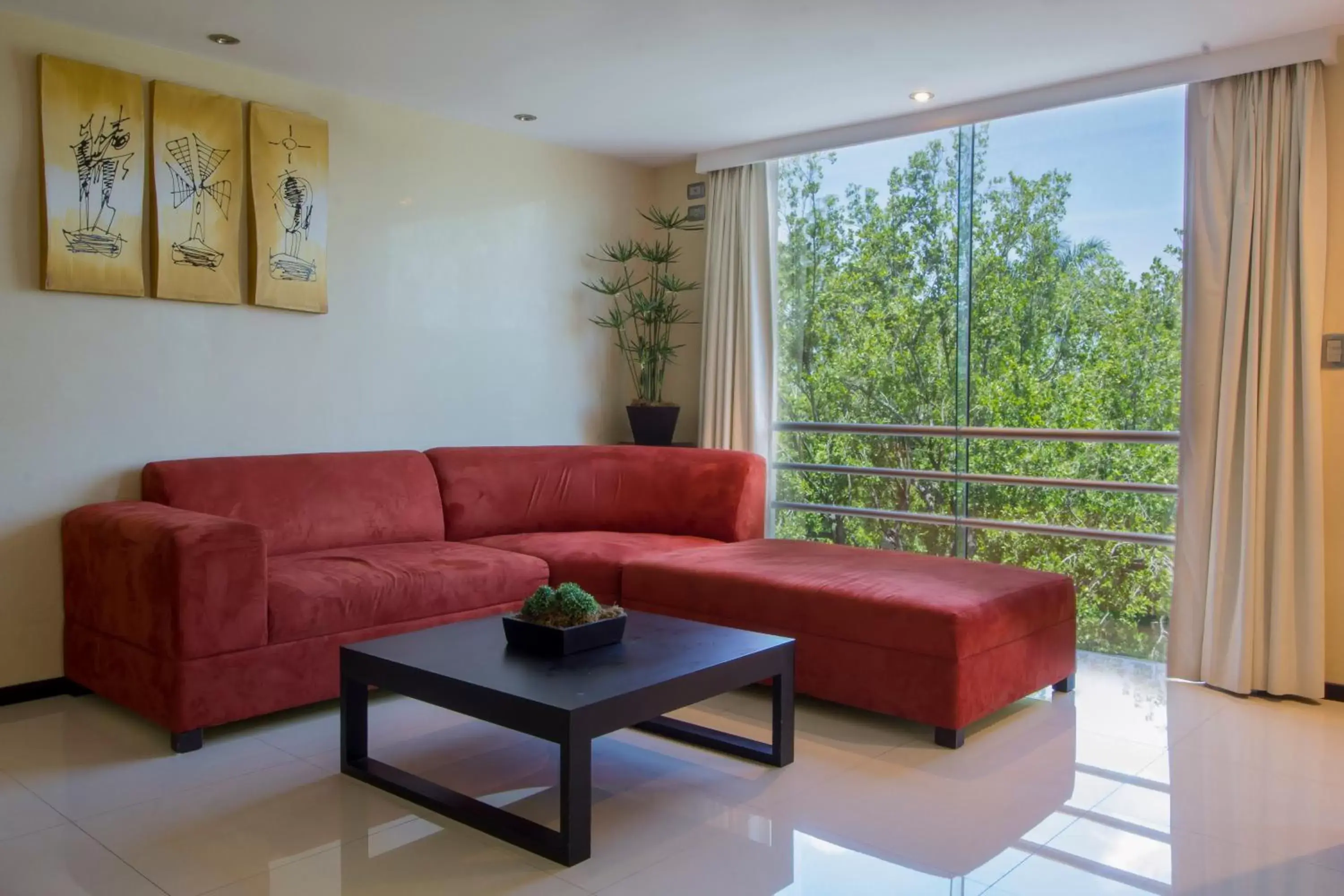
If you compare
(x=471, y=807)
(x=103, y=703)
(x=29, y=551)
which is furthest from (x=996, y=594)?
(x=29, y=551)

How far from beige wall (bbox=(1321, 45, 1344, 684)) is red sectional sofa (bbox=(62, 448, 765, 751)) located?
91.0 inches

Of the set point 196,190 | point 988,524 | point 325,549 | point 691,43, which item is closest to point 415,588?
point 325,549

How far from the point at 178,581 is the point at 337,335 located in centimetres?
172

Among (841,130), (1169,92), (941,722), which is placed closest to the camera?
(941,722)

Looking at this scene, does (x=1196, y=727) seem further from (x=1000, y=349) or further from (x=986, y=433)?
(x=1000, y=349)

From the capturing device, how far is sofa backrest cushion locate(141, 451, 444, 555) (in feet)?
12.5

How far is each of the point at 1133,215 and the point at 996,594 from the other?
1917mm

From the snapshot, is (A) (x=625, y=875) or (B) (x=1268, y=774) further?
(B) (x=1268, y=774)

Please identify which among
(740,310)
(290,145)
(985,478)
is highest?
(290,145)

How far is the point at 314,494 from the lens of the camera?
4117mm

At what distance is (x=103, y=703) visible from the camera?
356 cm

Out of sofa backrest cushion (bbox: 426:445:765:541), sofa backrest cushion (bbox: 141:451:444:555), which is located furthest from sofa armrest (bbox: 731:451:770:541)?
sofa backrest cushion (bbox: 141:451:444:555)

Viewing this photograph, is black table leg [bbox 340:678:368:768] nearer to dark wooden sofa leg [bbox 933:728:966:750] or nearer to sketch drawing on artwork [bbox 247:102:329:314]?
dark wooden sofa leg [bbox 933:728:966:750]

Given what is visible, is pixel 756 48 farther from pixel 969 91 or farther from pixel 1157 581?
pixel 1157 581
